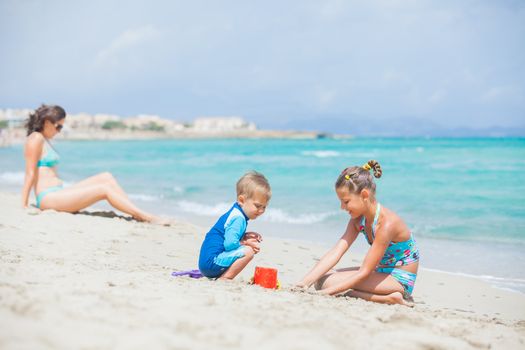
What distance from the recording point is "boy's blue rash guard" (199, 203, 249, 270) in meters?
4.33

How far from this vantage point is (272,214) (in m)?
10.1

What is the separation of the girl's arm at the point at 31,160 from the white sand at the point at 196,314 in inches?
78.2

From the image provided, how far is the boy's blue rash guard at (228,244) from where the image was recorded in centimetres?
433

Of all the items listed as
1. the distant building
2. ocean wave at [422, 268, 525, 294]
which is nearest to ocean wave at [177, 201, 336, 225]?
ocean wave at [422, 268, 525, 294]

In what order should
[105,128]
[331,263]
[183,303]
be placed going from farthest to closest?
1. [105,128]
2. [331,263]
3. [183,303]

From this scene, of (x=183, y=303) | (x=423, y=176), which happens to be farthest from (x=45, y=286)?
(x=423, y=176)

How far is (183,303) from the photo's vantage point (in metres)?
3.10

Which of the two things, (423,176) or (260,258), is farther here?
(423,176)

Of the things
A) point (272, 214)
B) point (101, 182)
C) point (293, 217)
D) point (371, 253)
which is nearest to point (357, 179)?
point (371, 253)

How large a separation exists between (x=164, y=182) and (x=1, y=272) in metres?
13.2

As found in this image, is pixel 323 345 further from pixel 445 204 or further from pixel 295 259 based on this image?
pixel 445 204

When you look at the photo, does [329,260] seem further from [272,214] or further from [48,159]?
[272,214]

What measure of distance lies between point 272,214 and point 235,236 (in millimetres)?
5758

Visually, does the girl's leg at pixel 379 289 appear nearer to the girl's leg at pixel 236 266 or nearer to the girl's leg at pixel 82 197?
the girl's leg at pixel 236 266
